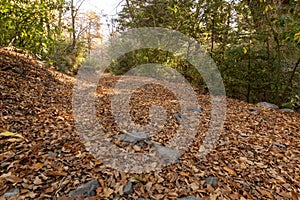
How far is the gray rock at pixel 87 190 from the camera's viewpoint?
1.29m

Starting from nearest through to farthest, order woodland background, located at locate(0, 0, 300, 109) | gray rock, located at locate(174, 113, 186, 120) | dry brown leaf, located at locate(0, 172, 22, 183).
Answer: dry brown leaf, located at locate(0, 172, 22, 183)
gray rock, located at locate(174, 113, 186, 120)
woodland background, located at locate(0, 0, 300, 109)

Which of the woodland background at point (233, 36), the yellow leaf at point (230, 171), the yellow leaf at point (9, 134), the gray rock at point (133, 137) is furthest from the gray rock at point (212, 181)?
the woodland background at point (233, 36)

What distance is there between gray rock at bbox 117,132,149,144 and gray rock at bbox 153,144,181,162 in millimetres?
167

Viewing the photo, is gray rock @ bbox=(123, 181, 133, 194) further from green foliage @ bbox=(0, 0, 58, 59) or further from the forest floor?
green foliage @ bbox=(0, 0, 58, 59)

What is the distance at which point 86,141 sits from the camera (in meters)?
1.95

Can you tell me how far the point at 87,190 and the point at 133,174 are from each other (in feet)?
1.17

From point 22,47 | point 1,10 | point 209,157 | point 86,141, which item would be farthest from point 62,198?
point 22,47

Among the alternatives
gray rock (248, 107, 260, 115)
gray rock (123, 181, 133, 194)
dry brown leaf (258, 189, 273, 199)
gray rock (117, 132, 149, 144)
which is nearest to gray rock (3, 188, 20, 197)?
gray rock (123, 181, 133, 194)

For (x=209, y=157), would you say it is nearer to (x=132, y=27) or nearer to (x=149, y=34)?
(x=149, y=34)

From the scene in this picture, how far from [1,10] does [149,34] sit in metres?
4.04

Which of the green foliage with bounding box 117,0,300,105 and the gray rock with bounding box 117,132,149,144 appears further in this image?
the green foliage with bounding box 117,0,300,105

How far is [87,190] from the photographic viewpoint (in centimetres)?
133

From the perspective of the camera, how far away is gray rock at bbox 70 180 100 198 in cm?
129

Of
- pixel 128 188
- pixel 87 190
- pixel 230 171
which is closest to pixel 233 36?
pixel 230 171
